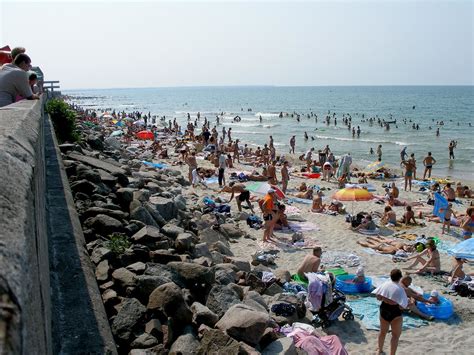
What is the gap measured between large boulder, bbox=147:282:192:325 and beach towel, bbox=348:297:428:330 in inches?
164

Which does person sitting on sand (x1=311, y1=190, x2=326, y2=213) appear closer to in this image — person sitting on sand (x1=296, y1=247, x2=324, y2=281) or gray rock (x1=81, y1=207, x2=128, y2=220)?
person sitting on sand (x1=296, y1=247, x2=324, y2=281)

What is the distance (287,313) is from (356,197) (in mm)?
6975

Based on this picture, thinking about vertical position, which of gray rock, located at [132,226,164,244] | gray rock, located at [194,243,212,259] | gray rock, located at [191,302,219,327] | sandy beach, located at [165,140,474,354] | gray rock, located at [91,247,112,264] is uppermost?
gray rock, located at [91,247,112,264]

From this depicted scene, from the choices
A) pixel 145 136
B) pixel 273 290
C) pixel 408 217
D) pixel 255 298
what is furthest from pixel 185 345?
pixel 145 136

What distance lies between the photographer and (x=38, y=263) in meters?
1.91

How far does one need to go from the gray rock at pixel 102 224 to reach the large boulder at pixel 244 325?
6.89ft

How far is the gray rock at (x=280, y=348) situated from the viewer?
4.57 meters

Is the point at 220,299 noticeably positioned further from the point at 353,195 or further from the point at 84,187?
the point at 353,195

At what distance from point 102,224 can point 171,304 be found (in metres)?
1.97

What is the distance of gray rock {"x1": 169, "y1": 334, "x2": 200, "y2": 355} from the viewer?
3898 mm

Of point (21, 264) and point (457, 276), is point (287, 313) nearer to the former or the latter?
point (457, 276)

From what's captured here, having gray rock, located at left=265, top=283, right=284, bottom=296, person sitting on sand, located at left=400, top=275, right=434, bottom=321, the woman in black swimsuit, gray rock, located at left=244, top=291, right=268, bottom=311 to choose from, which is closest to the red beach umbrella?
gray rock, located at left=265, top=283, right=284, bottom=296

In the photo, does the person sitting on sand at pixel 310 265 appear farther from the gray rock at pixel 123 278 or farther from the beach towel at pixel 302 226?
the gray rock at pixel 123 278

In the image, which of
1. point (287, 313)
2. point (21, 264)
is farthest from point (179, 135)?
point (21, 264)
